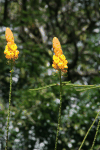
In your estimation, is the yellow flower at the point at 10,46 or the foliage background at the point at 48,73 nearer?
the yellow flower at the point at 10,46

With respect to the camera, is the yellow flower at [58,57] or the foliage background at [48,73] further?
the foliage background at [48,73]

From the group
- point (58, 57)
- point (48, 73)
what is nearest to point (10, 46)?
point (58, 57)

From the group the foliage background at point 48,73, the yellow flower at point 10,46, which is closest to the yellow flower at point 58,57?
the yellow flower at point 10,46

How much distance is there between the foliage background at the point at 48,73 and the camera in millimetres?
1825

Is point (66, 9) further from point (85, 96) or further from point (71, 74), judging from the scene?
point (85, 96)

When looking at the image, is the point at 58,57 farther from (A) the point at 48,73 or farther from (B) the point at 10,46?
(A) the point at 48,73

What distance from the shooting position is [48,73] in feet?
6.68

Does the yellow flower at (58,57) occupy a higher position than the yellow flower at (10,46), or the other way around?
the yellow flower at (10,46)

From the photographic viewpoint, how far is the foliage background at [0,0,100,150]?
183 centimetres

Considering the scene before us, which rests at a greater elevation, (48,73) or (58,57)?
(48,73)

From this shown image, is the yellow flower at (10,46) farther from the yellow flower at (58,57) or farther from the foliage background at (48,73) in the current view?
the foliage background at (48,73)

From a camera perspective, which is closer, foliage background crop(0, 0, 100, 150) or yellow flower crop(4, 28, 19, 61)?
yellow flower crop(4, 28, 19, 61)

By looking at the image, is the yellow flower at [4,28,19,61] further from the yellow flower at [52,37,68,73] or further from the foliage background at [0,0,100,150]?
the foliage background at [0,0,100,150]

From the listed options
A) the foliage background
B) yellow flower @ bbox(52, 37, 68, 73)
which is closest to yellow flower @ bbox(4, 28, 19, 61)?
yellow flower @ bbox(52, 37, 68, 73)
